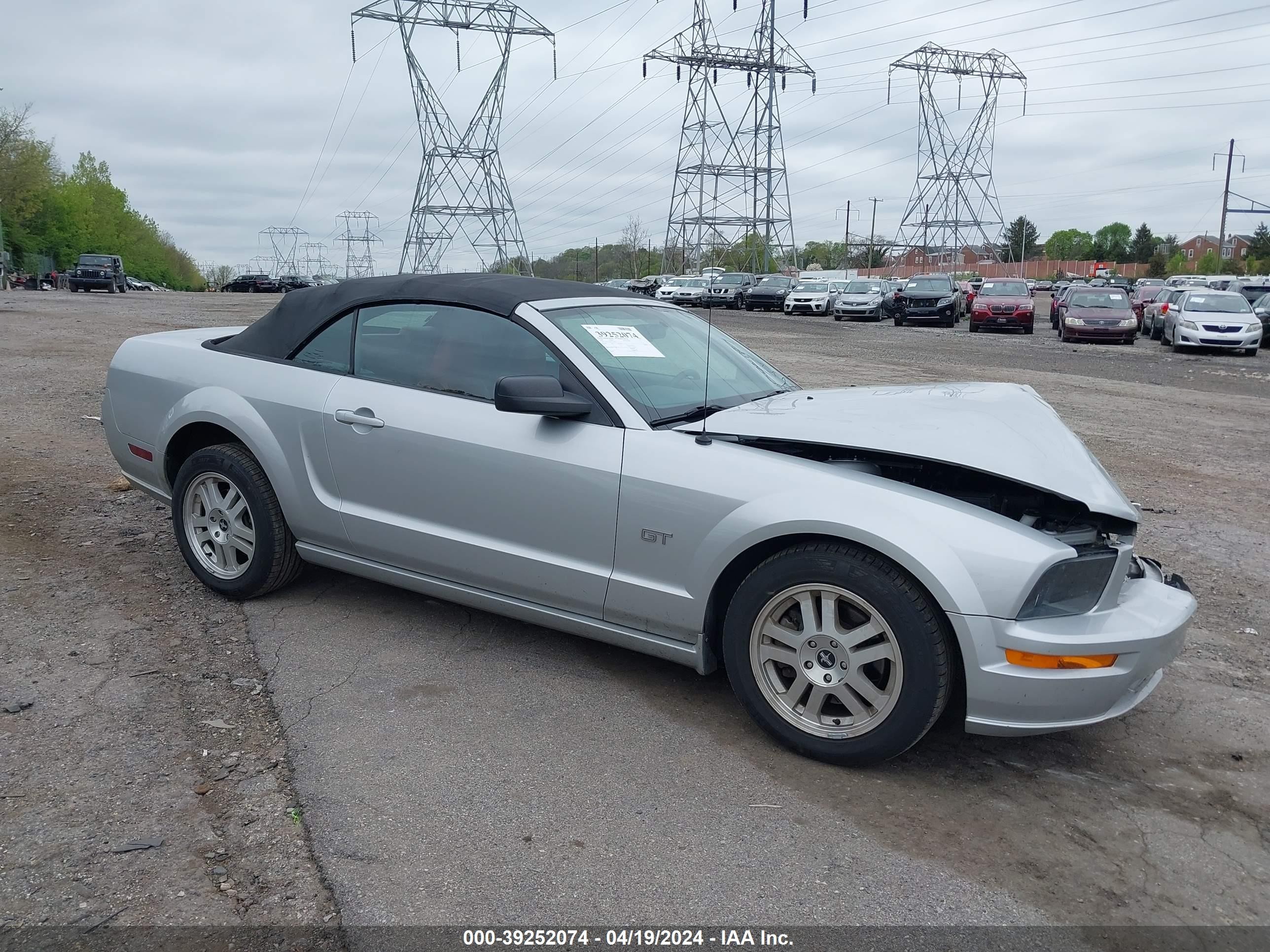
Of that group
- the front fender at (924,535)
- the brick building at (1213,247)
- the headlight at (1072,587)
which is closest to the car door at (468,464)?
the front fender at (924,535)

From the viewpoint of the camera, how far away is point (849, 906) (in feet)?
8.32

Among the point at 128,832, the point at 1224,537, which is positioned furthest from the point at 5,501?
the point at 1224,537

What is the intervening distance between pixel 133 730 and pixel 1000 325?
1068 inches

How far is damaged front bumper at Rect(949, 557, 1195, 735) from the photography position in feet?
9.64

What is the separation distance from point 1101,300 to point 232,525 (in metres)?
24.8

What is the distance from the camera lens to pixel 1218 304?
22.5 metres

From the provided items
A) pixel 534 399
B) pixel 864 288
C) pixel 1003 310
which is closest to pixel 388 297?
pixel 534 399

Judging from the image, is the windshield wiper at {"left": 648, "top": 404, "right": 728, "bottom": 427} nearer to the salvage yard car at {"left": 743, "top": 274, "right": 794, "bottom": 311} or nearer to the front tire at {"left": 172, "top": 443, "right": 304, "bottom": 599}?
the front tire at {"left": 172, "top": 443, "right": 304, "bottom": 599}

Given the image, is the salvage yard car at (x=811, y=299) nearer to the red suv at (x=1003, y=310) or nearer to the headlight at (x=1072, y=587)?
the red suv at (x=1003, y=310)

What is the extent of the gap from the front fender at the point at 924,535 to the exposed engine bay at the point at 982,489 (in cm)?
16

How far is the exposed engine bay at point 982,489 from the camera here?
3266 millimetres

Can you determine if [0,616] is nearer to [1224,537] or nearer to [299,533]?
[299,533]

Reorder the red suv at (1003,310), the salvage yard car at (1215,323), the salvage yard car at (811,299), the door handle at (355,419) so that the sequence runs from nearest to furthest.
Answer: the door handle at (355,419), the salvage yard car at (1215,323), the red suv at (1003,310), the salvage yard car at (811,299)

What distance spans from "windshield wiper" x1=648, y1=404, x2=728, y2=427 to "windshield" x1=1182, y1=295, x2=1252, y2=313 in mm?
22285
